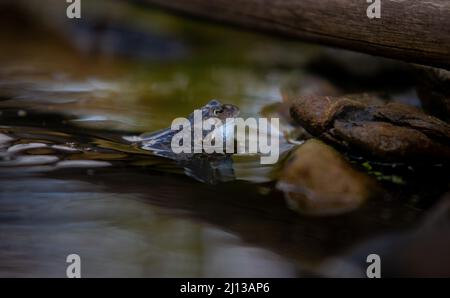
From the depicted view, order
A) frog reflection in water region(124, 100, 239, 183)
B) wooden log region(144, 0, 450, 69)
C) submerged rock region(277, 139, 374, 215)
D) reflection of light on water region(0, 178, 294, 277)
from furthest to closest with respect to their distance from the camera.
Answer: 1. frog reflection in water region(124, 100, 239, 183)
2. wooden log region(144, 0, 450, 69)
3. submerged rock region(277, 139, 374, 215)
4. reflection of light on water region(0, 178, 294, 277)

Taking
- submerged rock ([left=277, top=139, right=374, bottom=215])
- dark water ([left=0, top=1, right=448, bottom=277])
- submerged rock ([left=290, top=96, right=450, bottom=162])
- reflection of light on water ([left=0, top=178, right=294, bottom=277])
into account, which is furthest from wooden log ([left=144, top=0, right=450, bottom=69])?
reflection of light on water ([left=0, top=178, right=294, bottom=277])

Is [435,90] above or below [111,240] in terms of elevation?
above

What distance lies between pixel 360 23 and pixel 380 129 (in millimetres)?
1058

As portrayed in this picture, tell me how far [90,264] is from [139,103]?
2961 mm

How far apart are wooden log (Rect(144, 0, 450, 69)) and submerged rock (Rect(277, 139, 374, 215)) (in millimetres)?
1101

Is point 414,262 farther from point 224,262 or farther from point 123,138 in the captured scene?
point 123,138

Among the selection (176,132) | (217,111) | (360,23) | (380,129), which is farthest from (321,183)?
(360,23)

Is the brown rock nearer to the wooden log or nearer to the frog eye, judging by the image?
the wooden log

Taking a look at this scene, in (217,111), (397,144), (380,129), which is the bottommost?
(397,144)

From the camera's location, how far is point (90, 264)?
8.74 feet

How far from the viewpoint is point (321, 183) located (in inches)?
132

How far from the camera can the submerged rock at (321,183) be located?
3258mm

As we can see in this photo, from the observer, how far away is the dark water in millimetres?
2732

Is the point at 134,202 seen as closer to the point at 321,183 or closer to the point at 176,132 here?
the point at 176,132
